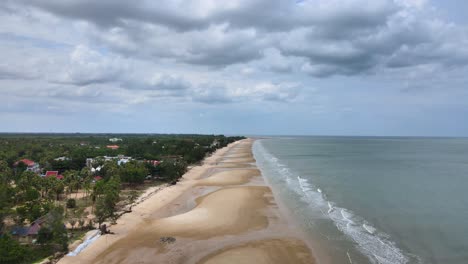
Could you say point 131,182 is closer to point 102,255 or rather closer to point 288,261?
point 102,255

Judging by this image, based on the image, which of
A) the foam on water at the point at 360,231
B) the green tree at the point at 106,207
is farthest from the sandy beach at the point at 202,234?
the foam on water at the point at 360,231

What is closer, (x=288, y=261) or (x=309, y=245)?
(x=288, y=261)

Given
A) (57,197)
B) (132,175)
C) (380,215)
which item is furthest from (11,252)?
(380,215)

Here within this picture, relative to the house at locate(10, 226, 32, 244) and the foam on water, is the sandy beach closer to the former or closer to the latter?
the foam on water

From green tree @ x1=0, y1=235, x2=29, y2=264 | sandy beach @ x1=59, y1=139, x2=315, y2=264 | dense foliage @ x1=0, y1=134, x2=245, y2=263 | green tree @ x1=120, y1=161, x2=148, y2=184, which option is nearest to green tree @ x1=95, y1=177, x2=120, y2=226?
dense foliage @ x1=0, y1=134, x2=245, y2=263

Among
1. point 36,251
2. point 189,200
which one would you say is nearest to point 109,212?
point 36,251

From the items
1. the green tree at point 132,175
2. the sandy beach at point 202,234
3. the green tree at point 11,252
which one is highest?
the green tree at point 132,175

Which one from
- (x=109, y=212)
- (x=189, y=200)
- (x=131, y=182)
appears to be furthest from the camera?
(x=131, y=182)

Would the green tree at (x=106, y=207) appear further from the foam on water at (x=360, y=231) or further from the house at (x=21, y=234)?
the foam on water at (x=360, y=231)

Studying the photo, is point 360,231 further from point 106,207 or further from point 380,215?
point 106,207
